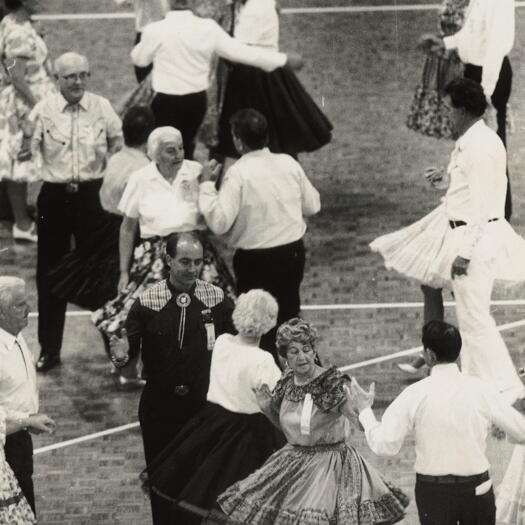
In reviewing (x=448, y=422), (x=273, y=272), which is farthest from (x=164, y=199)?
(x=448, y=422)

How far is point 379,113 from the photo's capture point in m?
13.8

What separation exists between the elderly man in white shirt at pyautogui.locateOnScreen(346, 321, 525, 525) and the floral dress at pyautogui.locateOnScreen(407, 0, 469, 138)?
200 inches

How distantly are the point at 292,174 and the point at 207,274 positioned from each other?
2.29ft

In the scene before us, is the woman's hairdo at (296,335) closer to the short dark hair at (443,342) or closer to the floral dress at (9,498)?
the short dark hair at (443,342)

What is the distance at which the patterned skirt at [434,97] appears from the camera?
12.1 metres

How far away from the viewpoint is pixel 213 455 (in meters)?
7.88

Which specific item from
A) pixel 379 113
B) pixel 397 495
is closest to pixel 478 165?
pixel 397 495

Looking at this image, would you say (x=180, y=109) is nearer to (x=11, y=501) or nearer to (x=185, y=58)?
(x=185, y=58)

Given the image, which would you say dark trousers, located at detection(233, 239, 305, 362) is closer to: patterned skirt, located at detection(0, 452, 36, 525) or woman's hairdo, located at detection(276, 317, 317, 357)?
woman's hairdo, located at detection(276, 317, 317, 357)

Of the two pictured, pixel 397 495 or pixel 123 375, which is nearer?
pixel 397 495

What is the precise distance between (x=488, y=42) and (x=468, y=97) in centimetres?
235

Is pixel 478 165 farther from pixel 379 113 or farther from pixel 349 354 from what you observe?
pixel 379 113

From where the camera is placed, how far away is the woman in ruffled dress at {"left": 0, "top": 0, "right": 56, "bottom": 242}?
1125cm

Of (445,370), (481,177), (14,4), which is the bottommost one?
(445,370)
